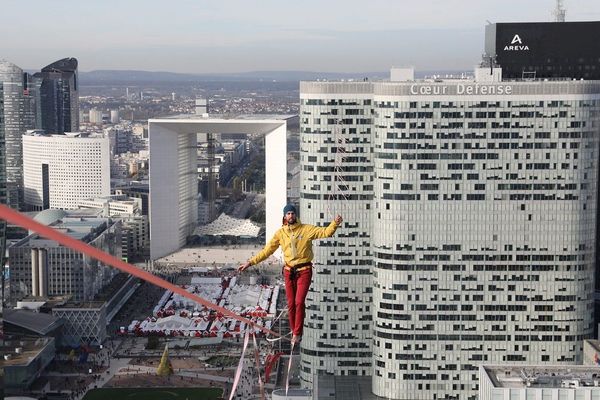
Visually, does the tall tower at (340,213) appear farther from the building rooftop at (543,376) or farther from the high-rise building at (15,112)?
the high-rise building at (15,112)

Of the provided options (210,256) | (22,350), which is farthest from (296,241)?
(210,256)

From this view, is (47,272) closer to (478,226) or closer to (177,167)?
(177,167)

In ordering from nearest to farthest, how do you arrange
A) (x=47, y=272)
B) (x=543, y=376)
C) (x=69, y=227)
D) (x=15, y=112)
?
(x=543, y=376), (x=47, y=272), (x=69, y=227), (x=15, y=112)

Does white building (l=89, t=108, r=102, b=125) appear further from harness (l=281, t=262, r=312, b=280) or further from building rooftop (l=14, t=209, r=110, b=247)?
harness (l=281, t=262, r=312, b=280)

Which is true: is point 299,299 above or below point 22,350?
above

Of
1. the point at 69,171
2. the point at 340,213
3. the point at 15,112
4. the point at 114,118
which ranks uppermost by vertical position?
the point at 15,112

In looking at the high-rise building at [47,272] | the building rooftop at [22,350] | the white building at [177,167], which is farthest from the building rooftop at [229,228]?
the building rooftop at [22,350]

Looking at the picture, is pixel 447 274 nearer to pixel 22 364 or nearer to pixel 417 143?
pixel 417 143
